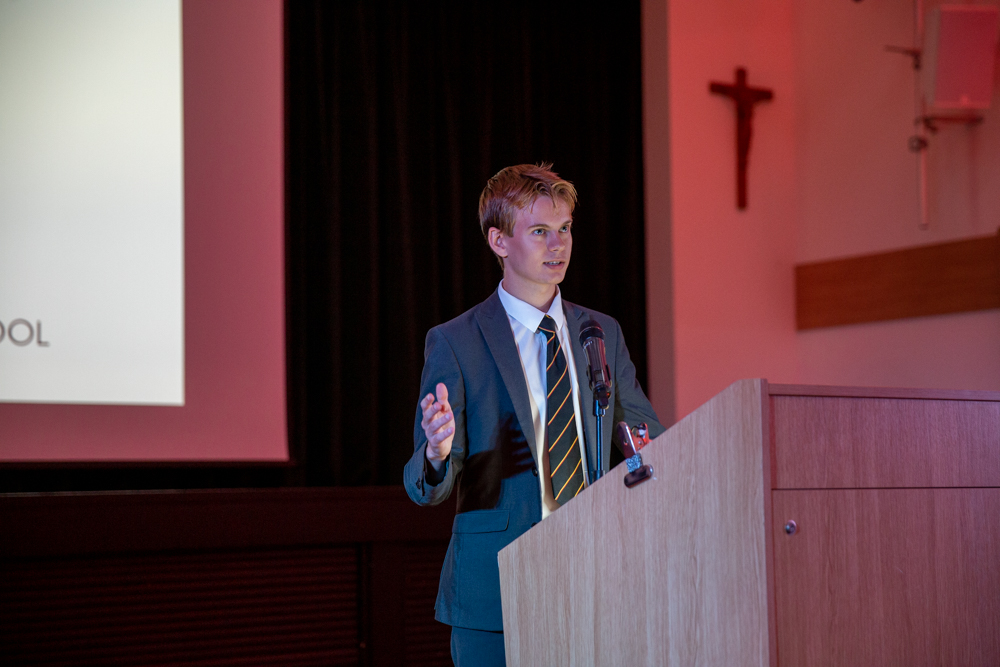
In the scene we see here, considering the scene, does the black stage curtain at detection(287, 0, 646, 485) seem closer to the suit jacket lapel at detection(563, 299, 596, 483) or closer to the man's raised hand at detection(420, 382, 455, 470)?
the suit jacket lapel at detection(563, 299, 596, 483)

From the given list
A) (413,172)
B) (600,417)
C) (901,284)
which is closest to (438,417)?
(600,417)

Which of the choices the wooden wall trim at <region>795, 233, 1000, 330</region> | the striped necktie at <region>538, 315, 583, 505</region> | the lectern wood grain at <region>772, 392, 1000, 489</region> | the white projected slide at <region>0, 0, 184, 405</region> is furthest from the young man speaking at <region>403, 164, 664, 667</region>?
the wooden wall trim at <region>795, 233, 1000, 330</region>

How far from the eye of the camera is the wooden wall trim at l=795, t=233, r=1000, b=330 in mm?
4066

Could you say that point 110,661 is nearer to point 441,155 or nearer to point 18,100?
point 18,100

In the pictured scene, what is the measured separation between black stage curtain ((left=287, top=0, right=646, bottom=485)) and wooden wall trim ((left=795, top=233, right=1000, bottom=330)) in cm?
88

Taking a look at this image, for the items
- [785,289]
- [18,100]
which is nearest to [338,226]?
[18,100]

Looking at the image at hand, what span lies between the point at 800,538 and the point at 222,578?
3.03 metres

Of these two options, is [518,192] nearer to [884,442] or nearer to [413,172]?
[884,442]

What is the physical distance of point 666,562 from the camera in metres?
1.39

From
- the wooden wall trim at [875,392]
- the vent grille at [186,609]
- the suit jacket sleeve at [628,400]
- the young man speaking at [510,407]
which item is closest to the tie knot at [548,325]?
the young man speaking at [510,407]

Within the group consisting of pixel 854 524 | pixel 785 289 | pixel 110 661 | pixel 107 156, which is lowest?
pixel 110 661

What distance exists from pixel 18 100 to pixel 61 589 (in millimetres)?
1851

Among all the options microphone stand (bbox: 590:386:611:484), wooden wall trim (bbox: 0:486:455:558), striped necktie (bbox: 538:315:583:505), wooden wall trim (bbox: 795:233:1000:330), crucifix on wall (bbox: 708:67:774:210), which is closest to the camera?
microphone stand (bbox: 590:386:611:484)

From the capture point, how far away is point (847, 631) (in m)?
1.32
